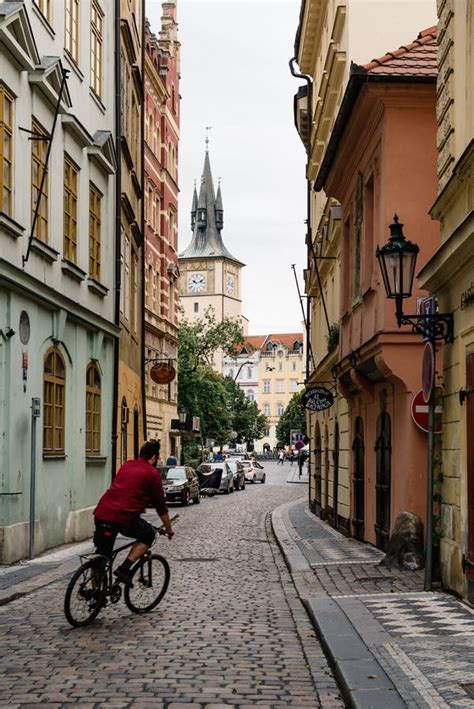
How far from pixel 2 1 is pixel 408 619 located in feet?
35.6

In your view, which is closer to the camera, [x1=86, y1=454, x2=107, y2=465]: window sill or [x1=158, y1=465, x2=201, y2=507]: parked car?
[x1=86, y1=454, x2=107, y2=465]: window sill

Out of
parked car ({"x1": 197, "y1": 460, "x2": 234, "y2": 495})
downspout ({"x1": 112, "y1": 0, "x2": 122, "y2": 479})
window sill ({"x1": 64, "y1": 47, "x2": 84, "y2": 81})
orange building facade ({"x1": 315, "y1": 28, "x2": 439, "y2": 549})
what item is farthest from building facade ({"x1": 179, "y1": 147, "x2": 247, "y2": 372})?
orange building facade ({"x1": 315, "y1": 28, "x2": 439, "y2": 549})

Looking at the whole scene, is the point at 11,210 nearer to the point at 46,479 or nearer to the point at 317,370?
the point at 46,479

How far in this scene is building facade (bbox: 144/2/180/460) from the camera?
47.7 metres

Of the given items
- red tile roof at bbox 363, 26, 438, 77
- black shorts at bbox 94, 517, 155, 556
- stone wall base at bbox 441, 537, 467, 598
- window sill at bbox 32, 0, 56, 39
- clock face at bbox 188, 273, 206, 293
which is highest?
clock face at bbox 188, 273, 206, 293

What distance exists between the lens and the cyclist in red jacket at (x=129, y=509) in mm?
10633

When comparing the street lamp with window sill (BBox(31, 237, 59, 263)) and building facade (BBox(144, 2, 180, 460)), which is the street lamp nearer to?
window sill (BBox(31, 237, 59, 263))

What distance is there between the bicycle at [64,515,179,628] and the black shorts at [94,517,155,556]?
0.33 feet

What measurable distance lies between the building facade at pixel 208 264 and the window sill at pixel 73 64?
13496cm

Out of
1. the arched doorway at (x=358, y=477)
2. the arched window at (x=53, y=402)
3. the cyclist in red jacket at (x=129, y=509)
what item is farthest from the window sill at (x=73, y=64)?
the cyclist in red jacket at (x=129, y=509)

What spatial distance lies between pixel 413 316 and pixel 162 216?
40.4m

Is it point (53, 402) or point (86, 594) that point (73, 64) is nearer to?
point (53, 402)

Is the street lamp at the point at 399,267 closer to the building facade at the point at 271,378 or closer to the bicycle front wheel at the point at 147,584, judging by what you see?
the bicycle front wheel at the point at 147,584

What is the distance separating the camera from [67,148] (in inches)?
808
